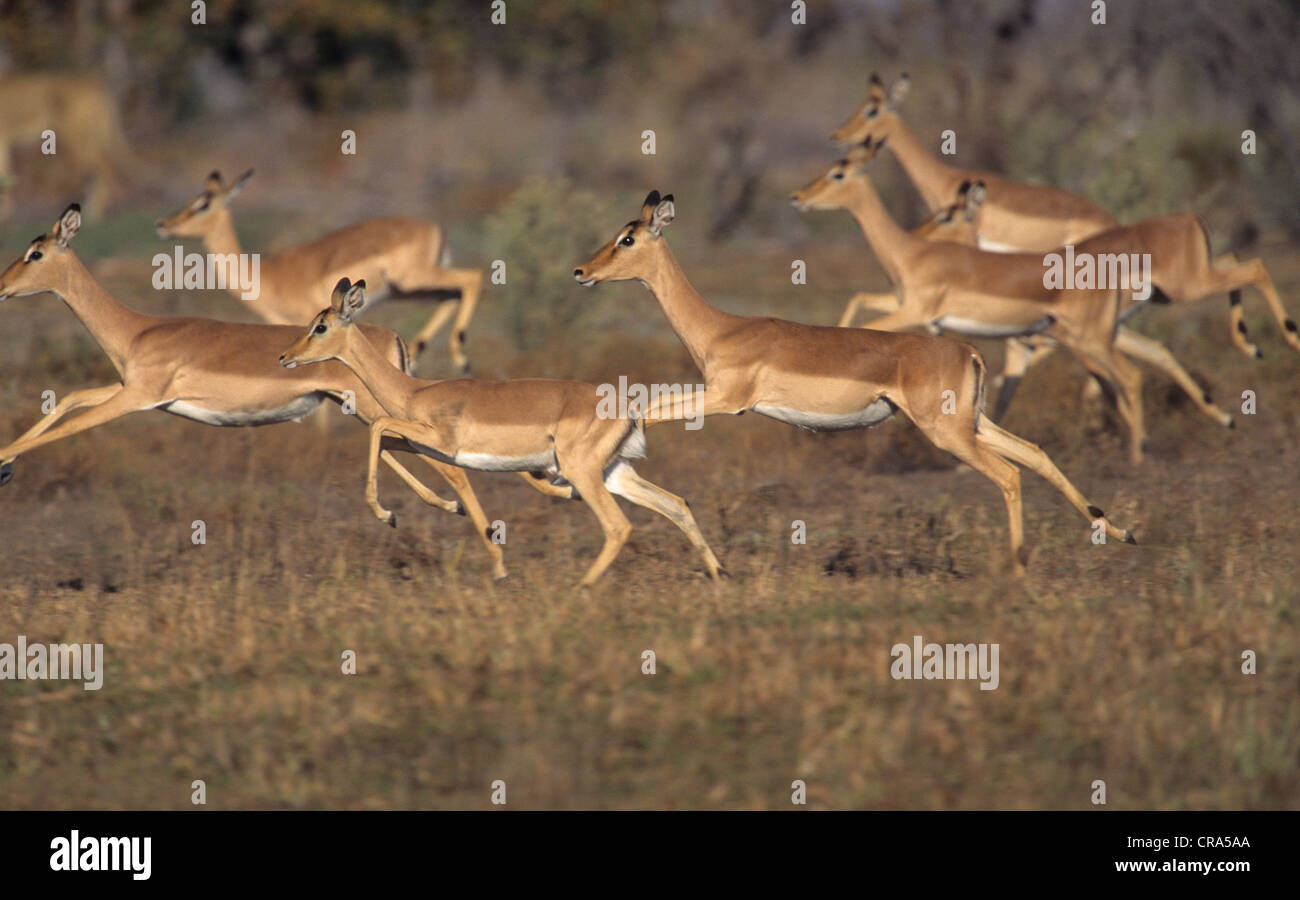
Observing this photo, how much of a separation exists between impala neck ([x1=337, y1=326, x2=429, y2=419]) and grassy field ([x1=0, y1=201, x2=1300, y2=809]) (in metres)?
0.83

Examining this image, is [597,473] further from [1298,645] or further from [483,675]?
[1298,645]

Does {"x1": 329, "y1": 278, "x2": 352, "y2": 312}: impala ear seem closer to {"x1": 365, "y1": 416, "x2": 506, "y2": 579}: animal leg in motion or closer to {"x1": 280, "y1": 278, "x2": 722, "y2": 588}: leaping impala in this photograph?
{"x1": 280, "y1": 278, "x2": 722, "y2": 588}: leaping impala

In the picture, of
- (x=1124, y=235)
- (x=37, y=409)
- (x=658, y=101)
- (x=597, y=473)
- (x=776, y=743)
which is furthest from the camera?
(x=658, y=101)

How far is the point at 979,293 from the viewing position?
9.93 meters

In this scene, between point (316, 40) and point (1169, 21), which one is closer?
point (1169, 21)

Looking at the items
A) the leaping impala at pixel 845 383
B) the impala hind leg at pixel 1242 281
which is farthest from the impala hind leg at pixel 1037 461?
the impala hind leg at pixel 1242 281

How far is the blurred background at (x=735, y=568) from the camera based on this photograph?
5695mm

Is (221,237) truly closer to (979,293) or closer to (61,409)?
(61,409)

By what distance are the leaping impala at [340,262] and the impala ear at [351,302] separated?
3642 mm

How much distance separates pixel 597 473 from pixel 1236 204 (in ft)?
46.9

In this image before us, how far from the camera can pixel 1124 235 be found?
421 inches

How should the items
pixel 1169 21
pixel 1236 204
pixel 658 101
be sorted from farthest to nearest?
1. pixel 658 101
2. pixel 1236 204
3. pixel 1169 21

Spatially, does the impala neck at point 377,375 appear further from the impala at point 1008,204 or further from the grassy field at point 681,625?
the impala at point 1008,204

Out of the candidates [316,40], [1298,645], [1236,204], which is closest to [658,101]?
[316,40]
